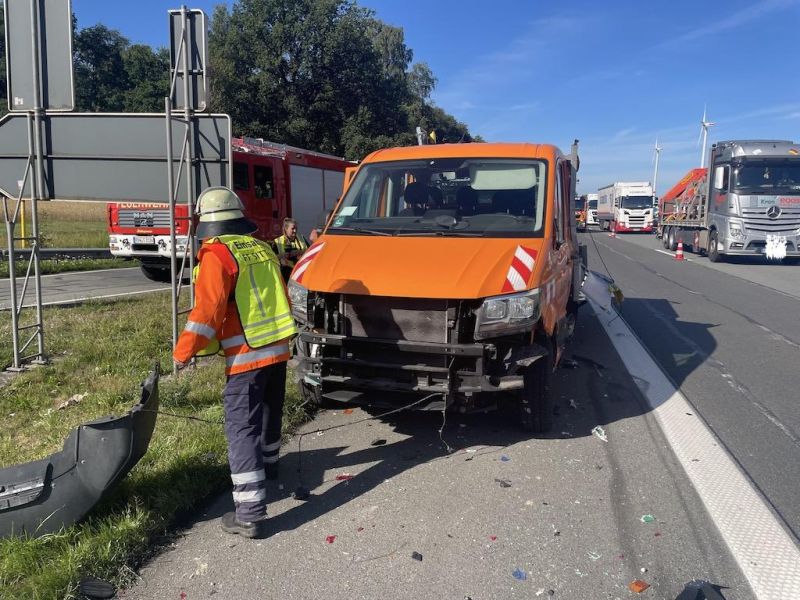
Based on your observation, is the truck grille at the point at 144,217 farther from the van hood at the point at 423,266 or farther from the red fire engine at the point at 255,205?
the van hood at the point at 423,266

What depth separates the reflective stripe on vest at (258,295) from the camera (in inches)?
142

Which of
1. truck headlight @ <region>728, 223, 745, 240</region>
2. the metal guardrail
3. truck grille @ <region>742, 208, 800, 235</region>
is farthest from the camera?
truck headlight @ <region>728, 223, 745, 240</region>

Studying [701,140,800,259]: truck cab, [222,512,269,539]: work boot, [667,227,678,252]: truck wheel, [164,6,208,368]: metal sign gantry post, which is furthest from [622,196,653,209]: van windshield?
[222,512,269,539]: work boot

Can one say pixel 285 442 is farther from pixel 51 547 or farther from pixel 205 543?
pixel 51 547

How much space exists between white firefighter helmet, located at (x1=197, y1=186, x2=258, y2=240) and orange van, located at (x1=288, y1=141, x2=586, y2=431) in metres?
0.90

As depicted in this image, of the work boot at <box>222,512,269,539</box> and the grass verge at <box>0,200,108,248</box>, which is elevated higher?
the grass verge at <box>0,200,108,248</box>

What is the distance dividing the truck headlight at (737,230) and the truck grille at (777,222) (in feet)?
1.01

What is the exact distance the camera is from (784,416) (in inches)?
215

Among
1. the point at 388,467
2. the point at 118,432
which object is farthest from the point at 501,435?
the point at 118,432

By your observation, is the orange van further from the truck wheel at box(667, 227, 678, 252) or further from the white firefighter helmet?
the truck wheel at box(667, 227, 678, 252)

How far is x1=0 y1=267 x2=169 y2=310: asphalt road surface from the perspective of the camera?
11156 mm

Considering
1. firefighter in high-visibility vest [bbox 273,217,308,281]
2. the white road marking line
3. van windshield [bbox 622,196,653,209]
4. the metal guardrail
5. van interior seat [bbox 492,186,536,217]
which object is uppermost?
van windshield [bbox 622,196,653,209]

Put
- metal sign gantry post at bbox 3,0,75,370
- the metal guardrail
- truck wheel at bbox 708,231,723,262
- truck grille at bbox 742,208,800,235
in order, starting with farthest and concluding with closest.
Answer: truck wheel at bbox 708,231,723,262, truck grille at bbox 742,208,800,235, the metal guardrail, metal sign gantry post at bbox 3,0,75,370

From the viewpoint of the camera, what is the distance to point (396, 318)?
4406mm
